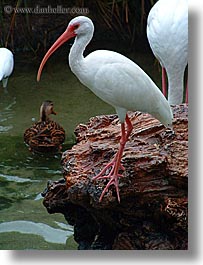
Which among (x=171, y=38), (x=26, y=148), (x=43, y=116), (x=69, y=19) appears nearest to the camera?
(x=69, y=19)

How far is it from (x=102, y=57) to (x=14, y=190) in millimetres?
592

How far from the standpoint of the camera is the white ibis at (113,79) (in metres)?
2.29

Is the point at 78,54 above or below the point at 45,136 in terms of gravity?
above

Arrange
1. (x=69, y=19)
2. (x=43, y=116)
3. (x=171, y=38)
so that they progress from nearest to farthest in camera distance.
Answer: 1. (x=69, y=19)
2. (x=171, y=38)
3. (x=43, y=116)

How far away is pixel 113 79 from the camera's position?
7.52 ft

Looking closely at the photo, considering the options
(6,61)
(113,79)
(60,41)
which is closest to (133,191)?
(113,79)

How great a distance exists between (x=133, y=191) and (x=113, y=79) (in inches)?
12.4

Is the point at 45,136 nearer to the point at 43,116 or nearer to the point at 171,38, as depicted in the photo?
the point at 43,116

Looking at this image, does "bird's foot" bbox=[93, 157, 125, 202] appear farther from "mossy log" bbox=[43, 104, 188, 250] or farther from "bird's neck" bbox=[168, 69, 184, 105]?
"bird's neck" bbox=[168, 69, 184, 105]

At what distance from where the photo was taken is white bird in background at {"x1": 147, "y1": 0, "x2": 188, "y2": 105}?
2.58 metres

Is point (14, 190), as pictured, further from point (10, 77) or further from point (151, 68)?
point (151, 68)

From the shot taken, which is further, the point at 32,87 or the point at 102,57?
the point at 32,87

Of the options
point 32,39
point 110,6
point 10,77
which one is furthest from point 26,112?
point 110,6

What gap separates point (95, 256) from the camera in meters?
2.42
